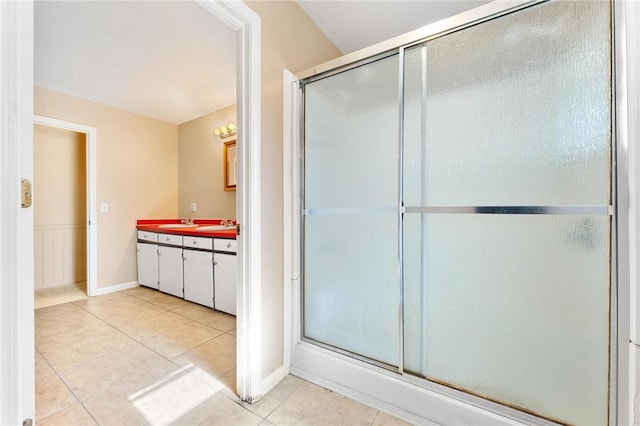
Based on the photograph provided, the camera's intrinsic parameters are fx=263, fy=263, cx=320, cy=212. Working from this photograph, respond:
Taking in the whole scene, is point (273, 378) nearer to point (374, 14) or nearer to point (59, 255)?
point (374, 14)

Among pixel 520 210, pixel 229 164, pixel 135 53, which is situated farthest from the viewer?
pixel 229 164

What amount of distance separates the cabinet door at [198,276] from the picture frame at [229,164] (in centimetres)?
101

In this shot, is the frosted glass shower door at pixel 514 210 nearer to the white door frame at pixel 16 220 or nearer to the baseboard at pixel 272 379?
the baseboard at pixel 272 379

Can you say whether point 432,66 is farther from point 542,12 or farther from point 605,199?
point 605,199

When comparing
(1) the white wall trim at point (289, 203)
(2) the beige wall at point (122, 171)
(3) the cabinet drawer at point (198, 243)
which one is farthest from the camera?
(2) the beige wall at point (122, 171)

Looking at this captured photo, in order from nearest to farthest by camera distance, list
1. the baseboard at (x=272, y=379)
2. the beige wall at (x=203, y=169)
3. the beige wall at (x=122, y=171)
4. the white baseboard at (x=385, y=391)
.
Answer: the white baseboard at (x=385, y=391) < the baseboard at (x=272, y=379) < the beige wall at (x=122, y=171) < the beige wall at (x=203, y=169)

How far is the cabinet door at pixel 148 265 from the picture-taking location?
336cm

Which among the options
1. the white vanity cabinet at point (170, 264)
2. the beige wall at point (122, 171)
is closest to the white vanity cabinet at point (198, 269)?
the white vanity cabinet at point (170, 264)

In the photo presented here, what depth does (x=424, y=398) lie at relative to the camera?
1272 millimetres

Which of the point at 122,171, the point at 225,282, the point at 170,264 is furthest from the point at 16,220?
the point at 122,171

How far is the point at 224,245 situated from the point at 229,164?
138 centimetres

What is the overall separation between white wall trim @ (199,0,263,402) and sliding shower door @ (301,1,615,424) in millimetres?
445

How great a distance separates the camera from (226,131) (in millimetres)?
3490

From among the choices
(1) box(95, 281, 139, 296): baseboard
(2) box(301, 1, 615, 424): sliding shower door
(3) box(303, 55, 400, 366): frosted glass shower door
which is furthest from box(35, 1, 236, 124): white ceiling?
(1) box(95, 281, 139, 296): baseboard
